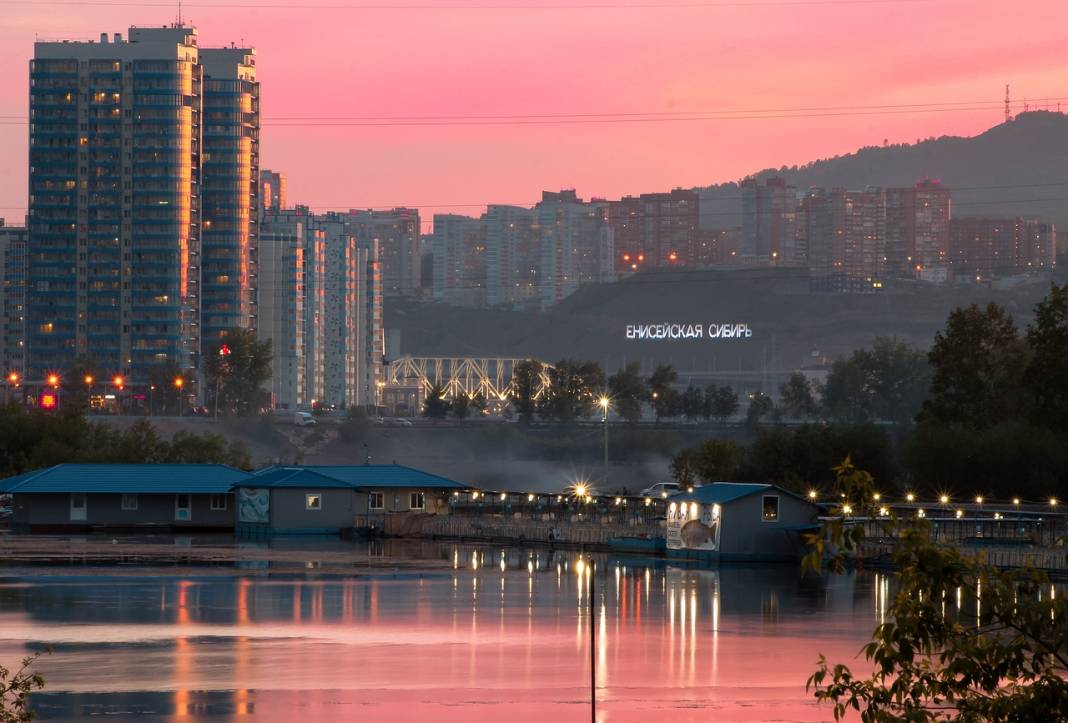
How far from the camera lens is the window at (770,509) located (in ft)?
229

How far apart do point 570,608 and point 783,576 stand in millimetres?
16346

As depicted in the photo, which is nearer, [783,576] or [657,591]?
[657,591]

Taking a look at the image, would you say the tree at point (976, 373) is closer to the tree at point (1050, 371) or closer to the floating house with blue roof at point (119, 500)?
the tree at point (1050, 371)

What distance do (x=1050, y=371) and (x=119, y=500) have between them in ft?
172

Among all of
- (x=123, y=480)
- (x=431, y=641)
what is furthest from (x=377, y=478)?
(x=431, y=641)

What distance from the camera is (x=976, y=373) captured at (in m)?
106

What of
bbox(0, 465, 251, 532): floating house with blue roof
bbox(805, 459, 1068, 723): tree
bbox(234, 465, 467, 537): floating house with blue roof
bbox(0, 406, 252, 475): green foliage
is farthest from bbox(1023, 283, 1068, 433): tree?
bbox(805, 459, 1068, 723): tree

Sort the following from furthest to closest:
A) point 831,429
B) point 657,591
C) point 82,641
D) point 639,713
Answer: point 831,429 → point 657,591 → point 82,641 → point 639,713

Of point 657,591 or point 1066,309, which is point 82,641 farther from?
point 1066,309

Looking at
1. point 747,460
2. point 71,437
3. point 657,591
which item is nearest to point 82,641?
point 657,591

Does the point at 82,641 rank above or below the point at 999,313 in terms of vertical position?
below

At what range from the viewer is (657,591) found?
55.9m

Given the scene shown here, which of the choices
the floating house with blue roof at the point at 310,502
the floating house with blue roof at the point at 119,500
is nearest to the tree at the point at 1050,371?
the floating house with blue roof at the point at 310,502

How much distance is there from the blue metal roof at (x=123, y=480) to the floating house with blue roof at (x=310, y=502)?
2312 millimetres
